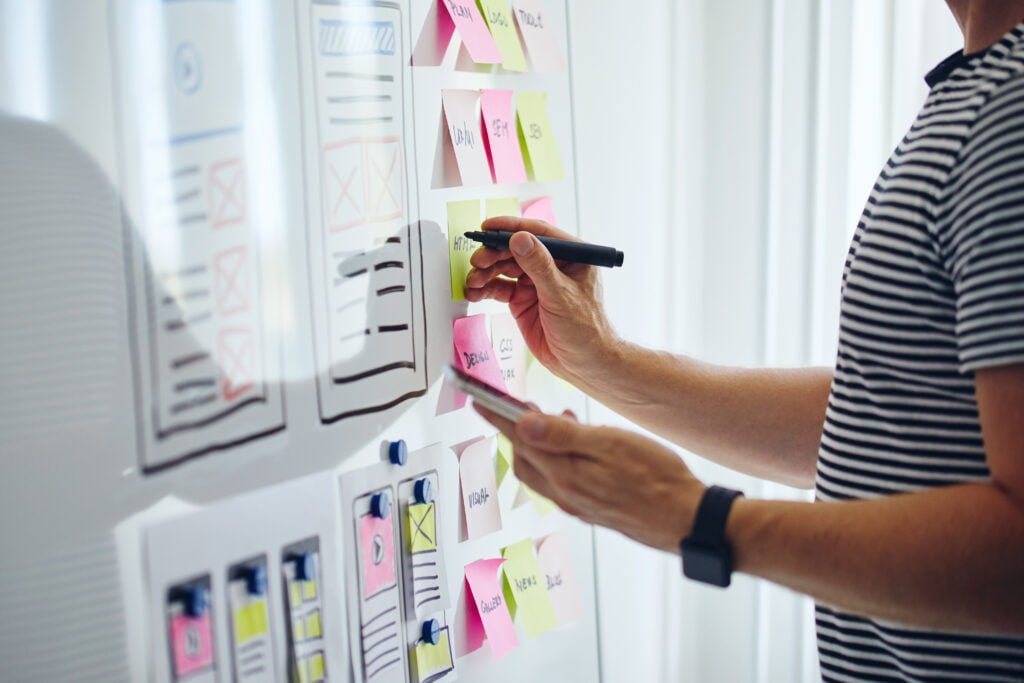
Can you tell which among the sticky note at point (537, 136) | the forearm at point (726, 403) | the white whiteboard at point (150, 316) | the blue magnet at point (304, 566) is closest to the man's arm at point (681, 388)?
the forearm at point (726, 403)

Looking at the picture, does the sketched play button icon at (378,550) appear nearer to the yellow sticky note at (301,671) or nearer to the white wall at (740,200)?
the yellow sticky note at (301,671)

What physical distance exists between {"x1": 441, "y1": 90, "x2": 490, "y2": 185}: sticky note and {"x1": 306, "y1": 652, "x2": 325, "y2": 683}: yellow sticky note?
1.41ft

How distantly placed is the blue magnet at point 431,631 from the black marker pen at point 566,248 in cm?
34

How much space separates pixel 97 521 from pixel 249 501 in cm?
12

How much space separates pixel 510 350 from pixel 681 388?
0.60 ft

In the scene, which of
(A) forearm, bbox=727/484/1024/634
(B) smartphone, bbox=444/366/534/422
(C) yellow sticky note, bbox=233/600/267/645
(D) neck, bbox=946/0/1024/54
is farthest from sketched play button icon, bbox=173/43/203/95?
(D) neck, bbox=946/0/1024/54

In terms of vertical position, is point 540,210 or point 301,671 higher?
point 540,210

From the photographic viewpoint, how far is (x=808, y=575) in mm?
610

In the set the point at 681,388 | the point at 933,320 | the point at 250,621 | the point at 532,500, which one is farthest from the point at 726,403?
the point at 250,621

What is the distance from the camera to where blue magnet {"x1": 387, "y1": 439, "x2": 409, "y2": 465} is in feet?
2.60

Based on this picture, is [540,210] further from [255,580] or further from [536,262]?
[255,580]

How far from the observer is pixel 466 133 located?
2.85ft

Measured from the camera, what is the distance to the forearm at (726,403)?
96cm

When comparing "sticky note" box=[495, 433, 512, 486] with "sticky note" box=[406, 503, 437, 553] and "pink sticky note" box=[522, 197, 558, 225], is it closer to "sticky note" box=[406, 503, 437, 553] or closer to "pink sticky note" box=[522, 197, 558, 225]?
"sticky note" box=[406, 503, 437, 553]
